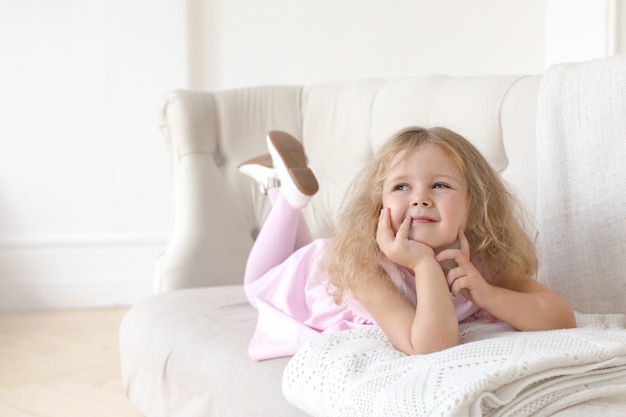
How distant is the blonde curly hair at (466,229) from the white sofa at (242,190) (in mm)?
220

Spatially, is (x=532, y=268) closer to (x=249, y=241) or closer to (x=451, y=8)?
(x=249, y=241)

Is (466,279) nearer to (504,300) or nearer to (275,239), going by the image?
(504,300)

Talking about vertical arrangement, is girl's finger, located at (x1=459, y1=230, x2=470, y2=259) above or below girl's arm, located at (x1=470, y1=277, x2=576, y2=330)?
above

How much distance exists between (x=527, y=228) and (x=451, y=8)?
2.03 m

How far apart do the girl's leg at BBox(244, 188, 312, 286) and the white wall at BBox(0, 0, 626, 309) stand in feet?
5.89

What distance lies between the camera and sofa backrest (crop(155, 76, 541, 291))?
2.10 meters

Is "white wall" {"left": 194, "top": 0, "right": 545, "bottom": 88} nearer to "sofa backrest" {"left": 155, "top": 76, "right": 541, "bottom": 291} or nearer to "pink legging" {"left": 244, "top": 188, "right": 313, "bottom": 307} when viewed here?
"sofa backrest" {"left": 155, "top": 76, "right": 541, "bottom": 291}

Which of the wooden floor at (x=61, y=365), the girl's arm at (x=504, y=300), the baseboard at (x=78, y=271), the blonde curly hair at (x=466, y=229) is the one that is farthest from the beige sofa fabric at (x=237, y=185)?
the baseboard at (x=78, y=271)

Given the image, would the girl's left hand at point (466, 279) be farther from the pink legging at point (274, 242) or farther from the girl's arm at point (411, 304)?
the pink legging at point (274, 242)

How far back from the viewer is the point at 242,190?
2389 millimetres

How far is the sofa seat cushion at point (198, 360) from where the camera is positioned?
1515 millimetres

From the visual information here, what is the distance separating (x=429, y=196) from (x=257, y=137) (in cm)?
111

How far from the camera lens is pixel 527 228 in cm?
173

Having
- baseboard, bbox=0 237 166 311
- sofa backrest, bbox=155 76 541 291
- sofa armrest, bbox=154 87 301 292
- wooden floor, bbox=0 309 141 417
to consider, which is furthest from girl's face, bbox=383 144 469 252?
baseboard, bbox=0 237 166 311
